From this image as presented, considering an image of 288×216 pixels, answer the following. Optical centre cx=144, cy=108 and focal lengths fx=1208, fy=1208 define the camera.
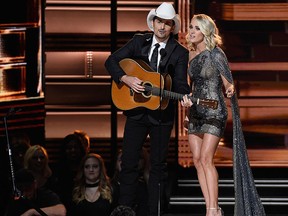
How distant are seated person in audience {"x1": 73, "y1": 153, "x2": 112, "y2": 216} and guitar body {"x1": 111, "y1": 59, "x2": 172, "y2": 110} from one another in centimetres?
129

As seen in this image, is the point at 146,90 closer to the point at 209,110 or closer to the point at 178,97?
the point at 178,97

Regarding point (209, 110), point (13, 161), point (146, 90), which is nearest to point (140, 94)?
point (146, 90)

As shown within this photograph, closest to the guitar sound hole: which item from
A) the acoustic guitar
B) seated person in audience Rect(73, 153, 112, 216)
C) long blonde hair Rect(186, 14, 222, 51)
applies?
the acoustic guitar

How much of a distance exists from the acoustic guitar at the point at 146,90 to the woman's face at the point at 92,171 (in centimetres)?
130

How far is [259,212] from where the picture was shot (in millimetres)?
A: 9117

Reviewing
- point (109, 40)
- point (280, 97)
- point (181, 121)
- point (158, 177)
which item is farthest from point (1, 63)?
point (158, 177)

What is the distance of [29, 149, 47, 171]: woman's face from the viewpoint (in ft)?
36.6

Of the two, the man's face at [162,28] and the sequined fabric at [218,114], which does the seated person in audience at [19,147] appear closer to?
the man's face at [162,28]

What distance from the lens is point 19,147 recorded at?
12.0 metres

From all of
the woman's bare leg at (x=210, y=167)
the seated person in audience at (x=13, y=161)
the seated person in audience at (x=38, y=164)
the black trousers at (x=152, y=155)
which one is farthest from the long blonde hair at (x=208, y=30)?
the seated person in audience at (x=13, y=161)

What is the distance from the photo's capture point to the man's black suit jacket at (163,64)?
9.20 metres

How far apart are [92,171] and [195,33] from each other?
2.18 meters

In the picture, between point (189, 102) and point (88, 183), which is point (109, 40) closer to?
point (88, 183)

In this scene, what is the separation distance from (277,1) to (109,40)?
2.06m
